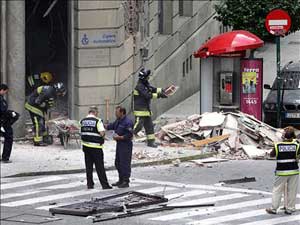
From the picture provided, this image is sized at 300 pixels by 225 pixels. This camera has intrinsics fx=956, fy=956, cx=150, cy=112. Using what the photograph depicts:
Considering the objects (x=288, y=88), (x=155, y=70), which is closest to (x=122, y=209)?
(x=288, y=88)

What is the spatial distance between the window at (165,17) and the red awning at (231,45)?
649cm

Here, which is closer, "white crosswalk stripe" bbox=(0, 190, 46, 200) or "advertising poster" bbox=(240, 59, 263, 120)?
"white crosswalk stripe" bbox=(0, 190, 46, 200)

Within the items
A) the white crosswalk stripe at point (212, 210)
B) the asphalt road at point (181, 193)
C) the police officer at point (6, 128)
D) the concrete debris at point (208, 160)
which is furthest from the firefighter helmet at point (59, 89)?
the white crosswalk stripe at point (212, 210)

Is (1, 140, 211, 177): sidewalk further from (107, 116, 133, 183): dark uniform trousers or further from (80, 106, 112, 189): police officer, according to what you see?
(80, 106, 112, 189): police officer

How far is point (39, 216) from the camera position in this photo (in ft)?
52.5

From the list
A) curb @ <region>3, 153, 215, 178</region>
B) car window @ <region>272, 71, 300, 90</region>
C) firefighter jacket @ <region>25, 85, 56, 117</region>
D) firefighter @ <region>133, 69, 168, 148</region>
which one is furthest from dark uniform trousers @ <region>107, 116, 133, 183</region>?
car window @ <region>272, 71, 300, 90</region>

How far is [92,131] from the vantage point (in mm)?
17969

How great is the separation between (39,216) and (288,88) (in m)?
10.2

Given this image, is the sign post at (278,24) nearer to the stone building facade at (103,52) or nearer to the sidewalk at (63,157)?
the stone building facade at (103,52)

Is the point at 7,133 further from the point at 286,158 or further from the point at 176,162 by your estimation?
the point at 286,158

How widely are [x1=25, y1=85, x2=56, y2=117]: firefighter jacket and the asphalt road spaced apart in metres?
3.56

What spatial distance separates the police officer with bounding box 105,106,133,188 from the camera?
718 inches

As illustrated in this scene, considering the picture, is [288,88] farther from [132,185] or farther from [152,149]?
[132,185]

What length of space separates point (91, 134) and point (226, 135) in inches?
224
